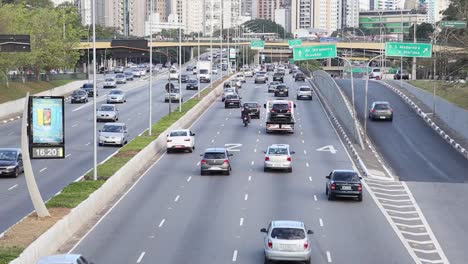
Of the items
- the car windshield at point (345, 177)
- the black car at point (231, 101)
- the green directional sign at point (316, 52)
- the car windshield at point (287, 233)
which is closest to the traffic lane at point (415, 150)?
the car windshield at point (345, 177)

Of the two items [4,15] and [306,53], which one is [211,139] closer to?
[4,15]

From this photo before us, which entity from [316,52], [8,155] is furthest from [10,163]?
[316,52]

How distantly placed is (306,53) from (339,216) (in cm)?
6303

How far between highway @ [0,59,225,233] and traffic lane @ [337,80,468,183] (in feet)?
55.6

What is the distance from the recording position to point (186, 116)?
230ft

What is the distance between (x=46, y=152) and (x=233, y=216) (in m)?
7.42

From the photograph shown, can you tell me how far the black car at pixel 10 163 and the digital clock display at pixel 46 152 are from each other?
10774 mm

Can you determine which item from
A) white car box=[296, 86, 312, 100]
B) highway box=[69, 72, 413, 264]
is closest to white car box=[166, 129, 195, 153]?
highway box=[69, 72, 413, 264]

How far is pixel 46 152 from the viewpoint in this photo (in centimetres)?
3142

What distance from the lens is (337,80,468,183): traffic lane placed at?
46.6 m

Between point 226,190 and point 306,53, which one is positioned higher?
point 306,53

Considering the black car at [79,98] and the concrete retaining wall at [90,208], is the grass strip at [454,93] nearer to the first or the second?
the concrete retaining wall at [90,208]

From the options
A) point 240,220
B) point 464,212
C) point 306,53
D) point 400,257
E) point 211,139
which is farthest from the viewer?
point 306,53

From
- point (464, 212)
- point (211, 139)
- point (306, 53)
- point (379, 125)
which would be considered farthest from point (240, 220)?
point (306, 53)
